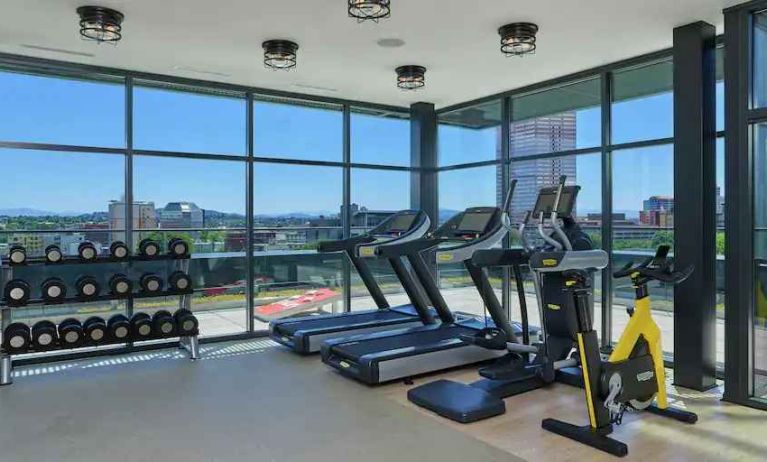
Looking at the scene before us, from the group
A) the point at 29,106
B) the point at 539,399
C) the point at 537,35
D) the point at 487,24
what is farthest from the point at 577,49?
the point at 29,106

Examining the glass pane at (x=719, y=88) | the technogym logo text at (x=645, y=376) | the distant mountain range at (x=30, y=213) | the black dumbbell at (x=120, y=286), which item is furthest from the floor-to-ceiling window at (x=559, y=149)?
the distant mountain range at (x=30, y=213)

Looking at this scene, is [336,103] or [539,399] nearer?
[539,399]

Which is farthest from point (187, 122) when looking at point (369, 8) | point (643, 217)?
point (643, 217)

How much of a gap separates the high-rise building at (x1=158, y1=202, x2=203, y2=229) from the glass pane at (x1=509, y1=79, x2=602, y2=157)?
399 cm

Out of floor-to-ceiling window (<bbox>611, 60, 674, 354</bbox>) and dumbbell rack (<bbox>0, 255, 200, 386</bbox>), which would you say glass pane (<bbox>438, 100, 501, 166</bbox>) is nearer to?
floor-to-ceiling window (<bbox>611, 60, 674, 354</bbox>)

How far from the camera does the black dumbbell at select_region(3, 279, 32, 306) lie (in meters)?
5.08

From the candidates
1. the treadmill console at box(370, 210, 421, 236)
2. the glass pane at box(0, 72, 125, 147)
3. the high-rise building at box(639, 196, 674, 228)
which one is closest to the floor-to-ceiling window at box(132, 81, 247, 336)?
the glass pane at box(0, 72, 125, 147)

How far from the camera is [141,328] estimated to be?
570cm

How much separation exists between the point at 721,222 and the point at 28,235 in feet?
22.0

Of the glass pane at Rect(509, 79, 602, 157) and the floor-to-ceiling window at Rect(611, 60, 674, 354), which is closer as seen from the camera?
the floor-to-ceiling window at Rect(611, 60, 674, 354)

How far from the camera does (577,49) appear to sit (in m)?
5.41

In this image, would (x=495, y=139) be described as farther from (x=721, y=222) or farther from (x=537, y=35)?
(x=721, y=222)

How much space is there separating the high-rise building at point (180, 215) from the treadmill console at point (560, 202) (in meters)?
4.07

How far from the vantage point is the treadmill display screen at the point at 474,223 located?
5340mm
